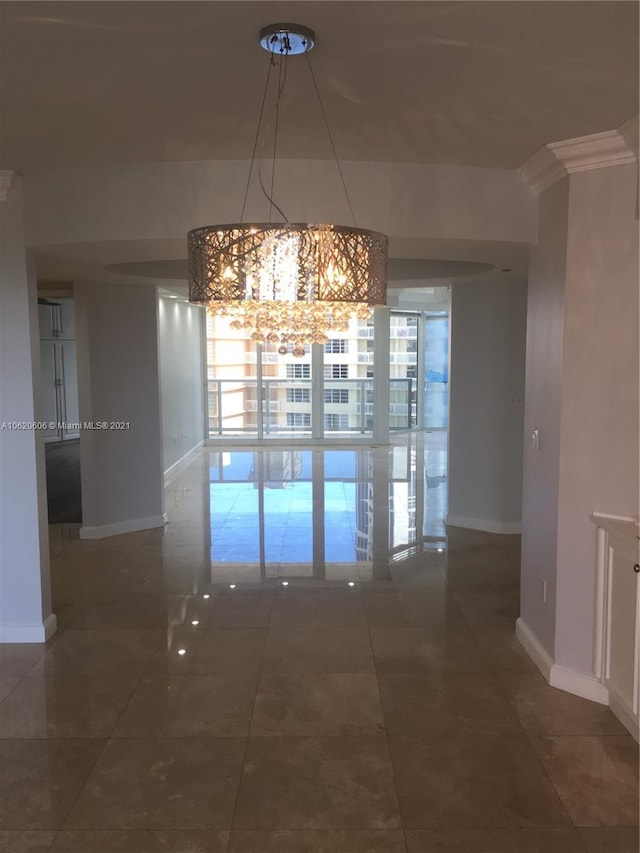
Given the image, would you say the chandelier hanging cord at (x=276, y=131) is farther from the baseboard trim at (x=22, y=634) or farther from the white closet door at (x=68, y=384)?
the white closet door at (x=68, y=384)

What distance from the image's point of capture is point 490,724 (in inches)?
129

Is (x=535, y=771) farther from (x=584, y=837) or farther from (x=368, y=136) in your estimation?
(x=368, y=136)

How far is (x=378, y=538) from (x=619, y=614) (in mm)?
3305

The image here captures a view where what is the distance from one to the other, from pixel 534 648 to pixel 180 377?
7.53 metres

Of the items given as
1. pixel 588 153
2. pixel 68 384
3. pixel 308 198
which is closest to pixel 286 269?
pixel 308 198

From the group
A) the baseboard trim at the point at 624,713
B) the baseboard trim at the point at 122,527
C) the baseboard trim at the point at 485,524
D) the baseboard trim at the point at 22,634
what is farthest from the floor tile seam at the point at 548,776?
the baseboard trim at the point at 122,527

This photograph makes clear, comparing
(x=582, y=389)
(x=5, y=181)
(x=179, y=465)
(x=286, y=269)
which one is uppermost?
(x=5, y=181)

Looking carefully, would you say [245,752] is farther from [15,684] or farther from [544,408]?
[544,408]

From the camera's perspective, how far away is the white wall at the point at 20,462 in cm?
407

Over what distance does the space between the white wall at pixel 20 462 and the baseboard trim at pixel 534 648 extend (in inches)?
116

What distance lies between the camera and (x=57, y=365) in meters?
13.1

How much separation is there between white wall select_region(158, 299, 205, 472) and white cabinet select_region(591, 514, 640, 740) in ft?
19.0

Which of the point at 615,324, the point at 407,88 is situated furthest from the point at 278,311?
the point at 615,324

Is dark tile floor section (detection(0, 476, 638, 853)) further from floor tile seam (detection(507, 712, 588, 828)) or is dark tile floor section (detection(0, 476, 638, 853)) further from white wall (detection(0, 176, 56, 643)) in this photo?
white wall (detection(0, 176, 56, 643))
